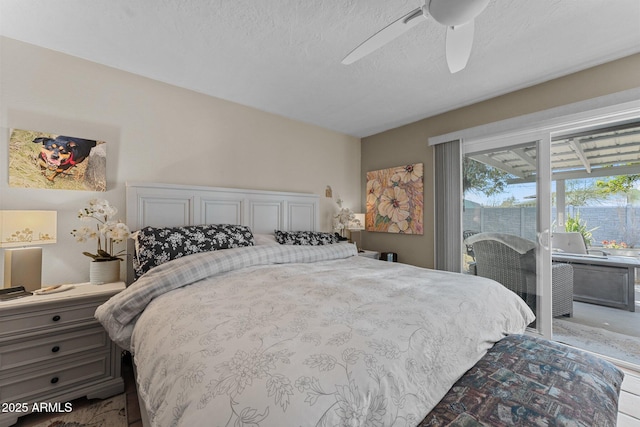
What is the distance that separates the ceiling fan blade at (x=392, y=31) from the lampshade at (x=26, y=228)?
7.39 feet

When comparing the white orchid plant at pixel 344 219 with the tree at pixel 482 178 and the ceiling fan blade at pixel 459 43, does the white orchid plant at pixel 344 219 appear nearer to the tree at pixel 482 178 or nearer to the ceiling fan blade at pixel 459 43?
the tree at pixel 482 178

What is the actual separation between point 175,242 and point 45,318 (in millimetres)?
822

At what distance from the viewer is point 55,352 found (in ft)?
5.52

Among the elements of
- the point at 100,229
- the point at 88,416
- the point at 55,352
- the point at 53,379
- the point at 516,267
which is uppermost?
the point at 100,229

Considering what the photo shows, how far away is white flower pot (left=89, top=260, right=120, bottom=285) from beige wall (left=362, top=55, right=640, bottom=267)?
3.12 m

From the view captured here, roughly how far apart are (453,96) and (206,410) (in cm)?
323

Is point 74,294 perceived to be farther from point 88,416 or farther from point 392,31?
point 392,31

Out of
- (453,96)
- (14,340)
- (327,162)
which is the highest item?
(453,96)

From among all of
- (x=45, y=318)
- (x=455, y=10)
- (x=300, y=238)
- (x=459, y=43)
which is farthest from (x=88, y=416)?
(x=459, y=43)

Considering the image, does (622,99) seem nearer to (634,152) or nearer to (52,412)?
(634,152)

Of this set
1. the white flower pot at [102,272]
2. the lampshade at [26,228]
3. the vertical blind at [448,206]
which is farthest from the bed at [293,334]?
the vertical blind at [448,206]

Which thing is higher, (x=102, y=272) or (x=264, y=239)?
(x=264, y=239)

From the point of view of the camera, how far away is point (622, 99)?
6.91 feet

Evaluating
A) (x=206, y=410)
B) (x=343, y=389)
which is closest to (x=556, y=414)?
(x=343, y=389)
